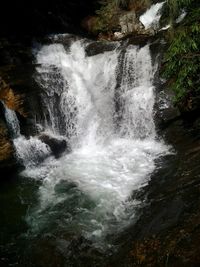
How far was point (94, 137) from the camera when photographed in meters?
13.6

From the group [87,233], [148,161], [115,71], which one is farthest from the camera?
[115,71]

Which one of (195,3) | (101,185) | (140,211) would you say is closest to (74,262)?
(140,211)

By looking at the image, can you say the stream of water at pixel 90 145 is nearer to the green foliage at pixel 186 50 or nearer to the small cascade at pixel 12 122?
the small cascade at pixel 12 122

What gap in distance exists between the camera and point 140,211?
Answer: 8.30 m

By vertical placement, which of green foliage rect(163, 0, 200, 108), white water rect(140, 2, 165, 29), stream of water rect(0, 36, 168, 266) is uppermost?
white water rect(140, 2, 165, 29)

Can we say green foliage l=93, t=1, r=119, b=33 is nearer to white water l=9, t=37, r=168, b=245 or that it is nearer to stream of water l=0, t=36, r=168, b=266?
stream of water l=0, t=36, r=168, b=266

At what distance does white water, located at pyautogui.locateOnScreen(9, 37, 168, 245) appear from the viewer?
9.13 m

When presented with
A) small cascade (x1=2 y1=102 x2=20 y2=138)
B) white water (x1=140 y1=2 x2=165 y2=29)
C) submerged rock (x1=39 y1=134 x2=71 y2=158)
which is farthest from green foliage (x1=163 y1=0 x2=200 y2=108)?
white water (x1=140 y1=2 x2=165 y2=29)

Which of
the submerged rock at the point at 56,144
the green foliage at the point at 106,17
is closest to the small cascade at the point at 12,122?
the submerged rock at the point at 56,144

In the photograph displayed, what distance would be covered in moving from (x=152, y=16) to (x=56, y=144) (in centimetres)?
974

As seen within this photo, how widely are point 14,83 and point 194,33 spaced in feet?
25.0

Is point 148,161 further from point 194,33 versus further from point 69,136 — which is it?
point 194,33

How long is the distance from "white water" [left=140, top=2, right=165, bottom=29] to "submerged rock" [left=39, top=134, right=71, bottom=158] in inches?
332

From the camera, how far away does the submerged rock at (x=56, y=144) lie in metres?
12.5
